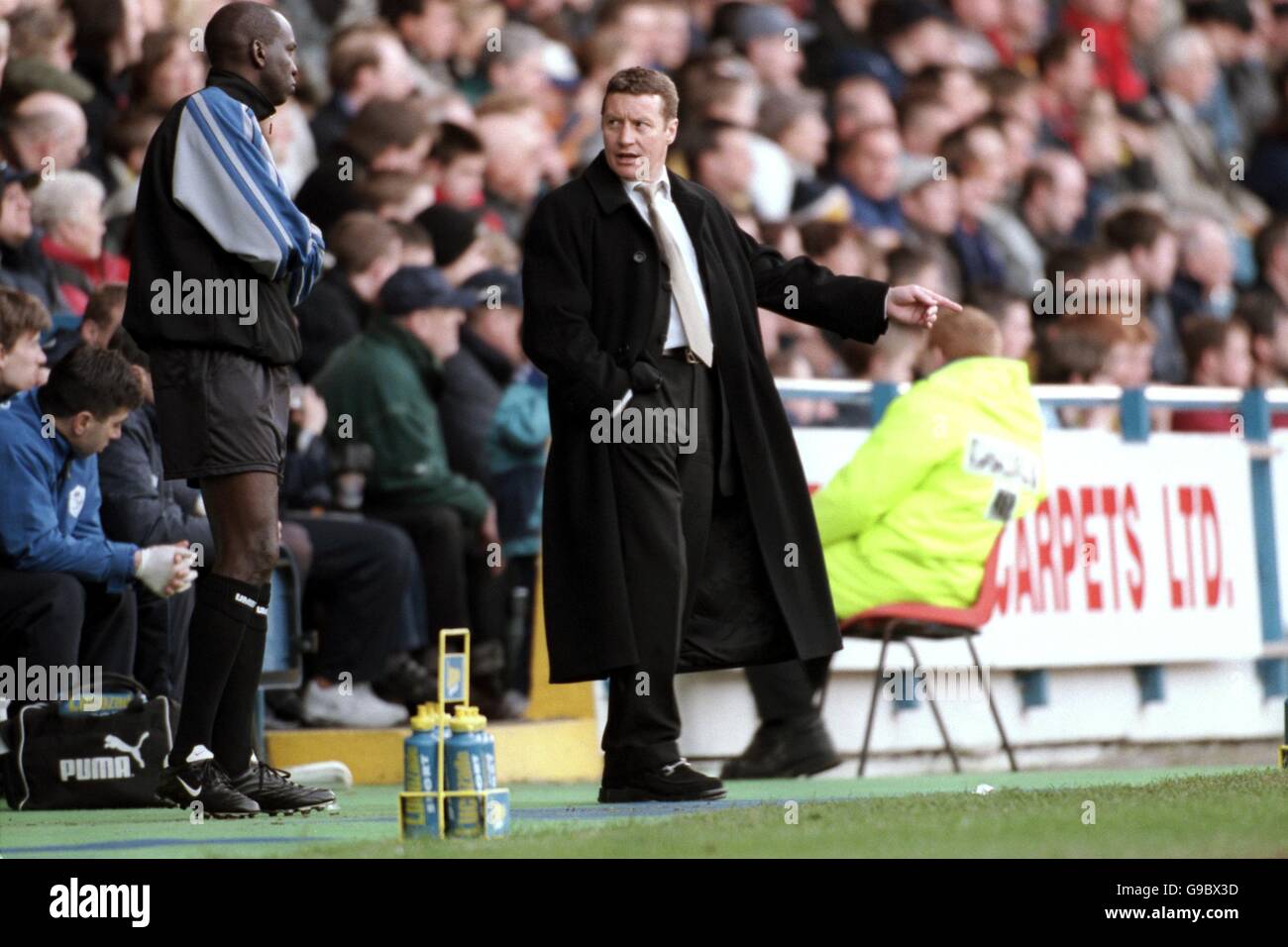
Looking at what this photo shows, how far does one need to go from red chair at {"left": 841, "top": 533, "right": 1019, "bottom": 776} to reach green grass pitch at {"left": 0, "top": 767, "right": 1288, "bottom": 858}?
2265mm

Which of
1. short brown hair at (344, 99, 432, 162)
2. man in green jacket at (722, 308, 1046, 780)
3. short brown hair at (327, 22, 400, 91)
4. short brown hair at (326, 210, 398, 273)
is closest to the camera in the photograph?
man in green jacket at (722, 308, 1046, 780)

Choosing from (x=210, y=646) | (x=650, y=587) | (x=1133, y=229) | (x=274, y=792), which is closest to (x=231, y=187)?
(x=210, y=646)

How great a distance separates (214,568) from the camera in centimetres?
649

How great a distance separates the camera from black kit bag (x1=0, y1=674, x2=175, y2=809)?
7.86m

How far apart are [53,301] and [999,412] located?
152 inches

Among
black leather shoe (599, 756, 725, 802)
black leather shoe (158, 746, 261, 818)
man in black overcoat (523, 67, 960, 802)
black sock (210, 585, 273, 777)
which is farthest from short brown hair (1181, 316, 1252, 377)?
black leather shoe (158, 746, 261, 818)

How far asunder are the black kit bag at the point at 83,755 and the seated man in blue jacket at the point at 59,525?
0.22 metres

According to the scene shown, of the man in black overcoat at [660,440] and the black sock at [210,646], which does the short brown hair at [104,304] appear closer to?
the man in black overcoat at [660,440]

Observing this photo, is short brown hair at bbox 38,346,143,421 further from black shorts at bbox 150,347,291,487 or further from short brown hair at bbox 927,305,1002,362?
short brown hair at bbox 927,305,1002,362

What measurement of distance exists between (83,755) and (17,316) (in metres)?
1.62

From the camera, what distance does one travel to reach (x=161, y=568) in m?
8.12

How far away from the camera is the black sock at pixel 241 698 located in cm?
654

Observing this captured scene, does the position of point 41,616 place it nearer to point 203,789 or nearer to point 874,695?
point 203,789

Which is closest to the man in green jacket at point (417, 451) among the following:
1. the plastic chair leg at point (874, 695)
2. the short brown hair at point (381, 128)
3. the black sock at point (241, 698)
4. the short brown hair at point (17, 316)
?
the short brown hair at point (381, 128)
